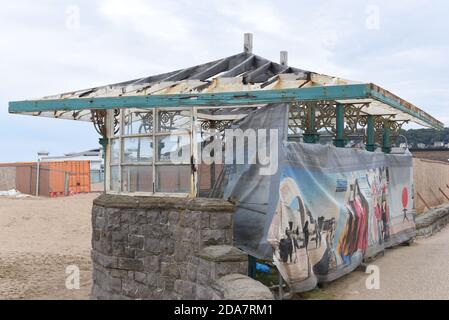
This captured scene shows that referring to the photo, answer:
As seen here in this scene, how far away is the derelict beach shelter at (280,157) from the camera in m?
7.03

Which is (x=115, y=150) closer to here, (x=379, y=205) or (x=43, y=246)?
(x=379, y=205)

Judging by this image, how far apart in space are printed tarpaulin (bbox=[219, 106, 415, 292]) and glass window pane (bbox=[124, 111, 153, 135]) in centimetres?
186

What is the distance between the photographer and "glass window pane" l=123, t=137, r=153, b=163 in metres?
8.77

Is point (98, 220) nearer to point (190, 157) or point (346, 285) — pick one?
point (190, 157)

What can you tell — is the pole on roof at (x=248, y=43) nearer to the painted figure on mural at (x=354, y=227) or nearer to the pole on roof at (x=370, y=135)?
the painted figure on mural at (x=354, y=227)

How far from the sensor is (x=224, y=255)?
258 inches

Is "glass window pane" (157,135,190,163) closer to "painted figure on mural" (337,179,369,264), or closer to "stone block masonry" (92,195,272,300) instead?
"stone block masonry" (92,195,272,300)

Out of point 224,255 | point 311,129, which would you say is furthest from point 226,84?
point 224,255

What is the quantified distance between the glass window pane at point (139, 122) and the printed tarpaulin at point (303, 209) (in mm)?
1864

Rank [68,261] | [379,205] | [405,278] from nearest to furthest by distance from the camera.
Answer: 1. [405,278]
2. [379,205]
3. [68,261]

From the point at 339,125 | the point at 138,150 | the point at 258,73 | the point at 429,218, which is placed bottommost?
the point at 429,218

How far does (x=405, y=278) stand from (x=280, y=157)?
11.5 feet

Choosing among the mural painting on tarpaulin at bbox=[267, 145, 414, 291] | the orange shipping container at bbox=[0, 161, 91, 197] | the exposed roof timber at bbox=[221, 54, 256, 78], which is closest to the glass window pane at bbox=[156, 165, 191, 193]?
the exposed roof timber at bbox=[221, 54, 256, 78]
